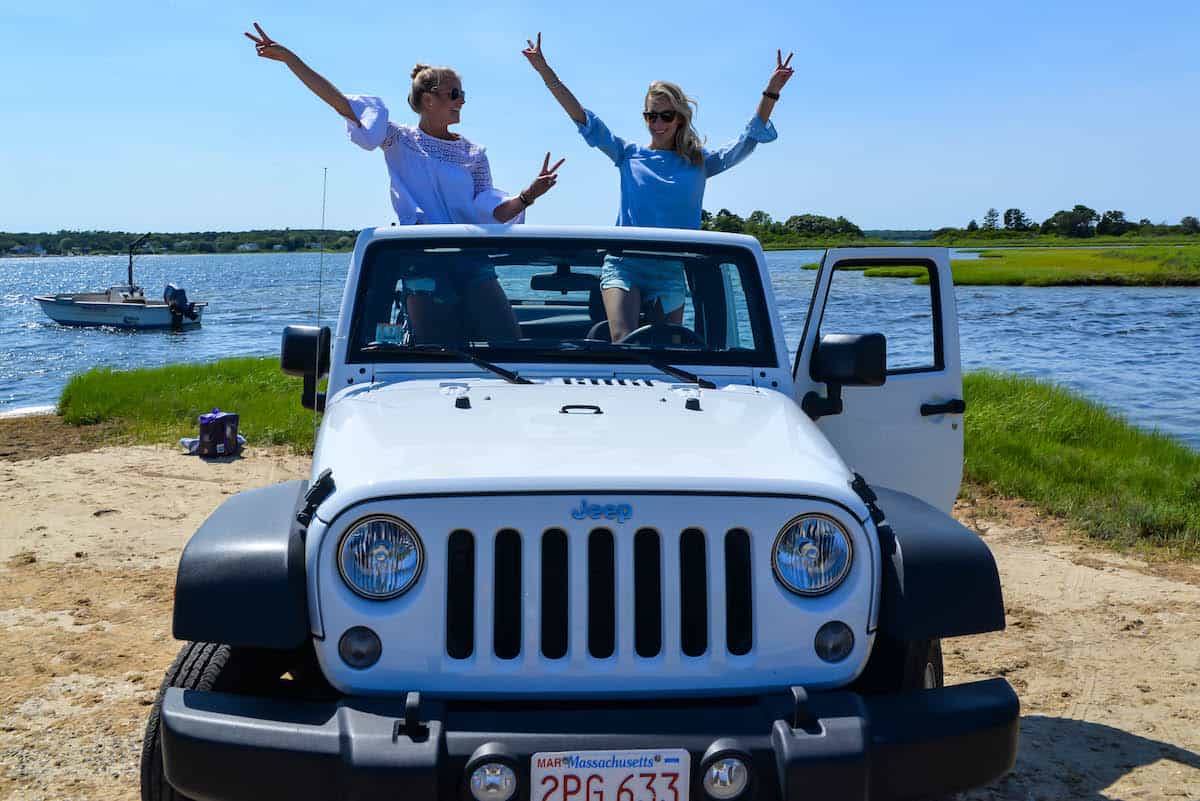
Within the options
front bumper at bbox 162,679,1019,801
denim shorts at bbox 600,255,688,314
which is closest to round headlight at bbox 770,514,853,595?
front bumper at bbox 162,679,1019,801

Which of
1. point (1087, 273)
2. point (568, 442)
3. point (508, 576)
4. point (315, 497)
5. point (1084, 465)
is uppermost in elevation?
point (1087, 273)

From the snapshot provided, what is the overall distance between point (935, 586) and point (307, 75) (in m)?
3.65

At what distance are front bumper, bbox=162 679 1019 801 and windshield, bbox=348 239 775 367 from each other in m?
1.53

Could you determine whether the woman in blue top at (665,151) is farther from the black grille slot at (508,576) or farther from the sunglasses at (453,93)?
the black grille slot at (508,576)

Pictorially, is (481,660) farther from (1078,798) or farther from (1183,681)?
(1183,681)

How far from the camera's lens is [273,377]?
15.4 m

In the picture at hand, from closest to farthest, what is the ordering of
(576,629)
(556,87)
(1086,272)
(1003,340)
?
1. (576,629)
2. (556,87)
3. (1003,340)
4. (1086,272)

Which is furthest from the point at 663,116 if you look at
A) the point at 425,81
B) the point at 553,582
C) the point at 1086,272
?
the point at 1086,272

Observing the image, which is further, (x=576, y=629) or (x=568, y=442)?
(x=568, y=442)

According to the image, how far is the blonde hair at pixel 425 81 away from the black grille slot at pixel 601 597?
122 inches

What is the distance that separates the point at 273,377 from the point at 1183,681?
41.4 ft

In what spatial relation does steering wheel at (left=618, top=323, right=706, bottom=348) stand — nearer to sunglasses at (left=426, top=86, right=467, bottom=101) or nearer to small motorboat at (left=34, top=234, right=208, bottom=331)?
sunglasses at (left=426, top=86, right=467, bottom=101)

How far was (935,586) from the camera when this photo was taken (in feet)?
9.46

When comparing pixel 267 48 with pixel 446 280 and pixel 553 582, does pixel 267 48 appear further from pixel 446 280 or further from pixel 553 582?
pixel 553 582
